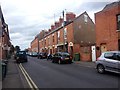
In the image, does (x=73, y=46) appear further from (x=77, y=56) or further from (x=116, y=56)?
(x=116, y=56)

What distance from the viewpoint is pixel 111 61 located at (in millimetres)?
16047

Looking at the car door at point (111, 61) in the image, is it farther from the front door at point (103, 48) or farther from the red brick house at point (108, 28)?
the front door at point (103, 48)

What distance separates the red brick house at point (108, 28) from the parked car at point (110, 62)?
9.10 metres

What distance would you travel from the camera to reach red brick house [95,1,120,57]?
26.2 metres

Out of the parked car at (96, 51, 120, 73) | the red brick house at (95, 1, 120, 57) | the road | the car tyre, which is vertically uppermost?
the red brick house at (95, 1, 120, 57)

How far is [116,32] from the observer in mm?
26203

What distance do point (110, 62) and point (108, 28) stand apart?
12.2 m

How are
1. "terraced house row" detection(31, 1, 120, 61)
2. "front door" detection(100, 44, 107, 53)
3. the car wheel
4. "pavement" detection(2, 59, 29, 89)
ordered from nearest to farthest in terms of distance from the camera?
"pavement" detection(2, 59, 29, 89) < the car wheel < "terraced house row" detection(31, 1, 120, 61) < "front door" detection(100, 44, 107, 53)

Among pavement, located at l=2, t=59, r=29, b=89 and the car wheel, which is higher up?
the car wheel

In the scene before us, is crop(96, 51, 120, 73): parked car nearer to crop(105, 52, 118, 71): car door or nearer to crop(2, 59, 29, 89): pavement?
crop(105, 52, 118, 71): car door

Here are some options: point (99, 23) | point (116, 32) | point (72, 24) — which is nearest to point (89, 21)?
point (72, 24)

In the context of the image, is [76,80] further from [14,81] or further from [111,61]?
[14,81]

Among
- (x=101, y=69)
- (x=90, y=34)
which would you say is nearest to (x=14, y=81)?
(x=101, y=69)

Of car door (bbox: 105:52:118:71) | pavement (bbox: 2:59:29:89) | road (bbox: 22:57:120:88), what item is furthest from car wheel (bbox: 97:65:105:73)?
pavement (bbox: 2:59:29:89)
